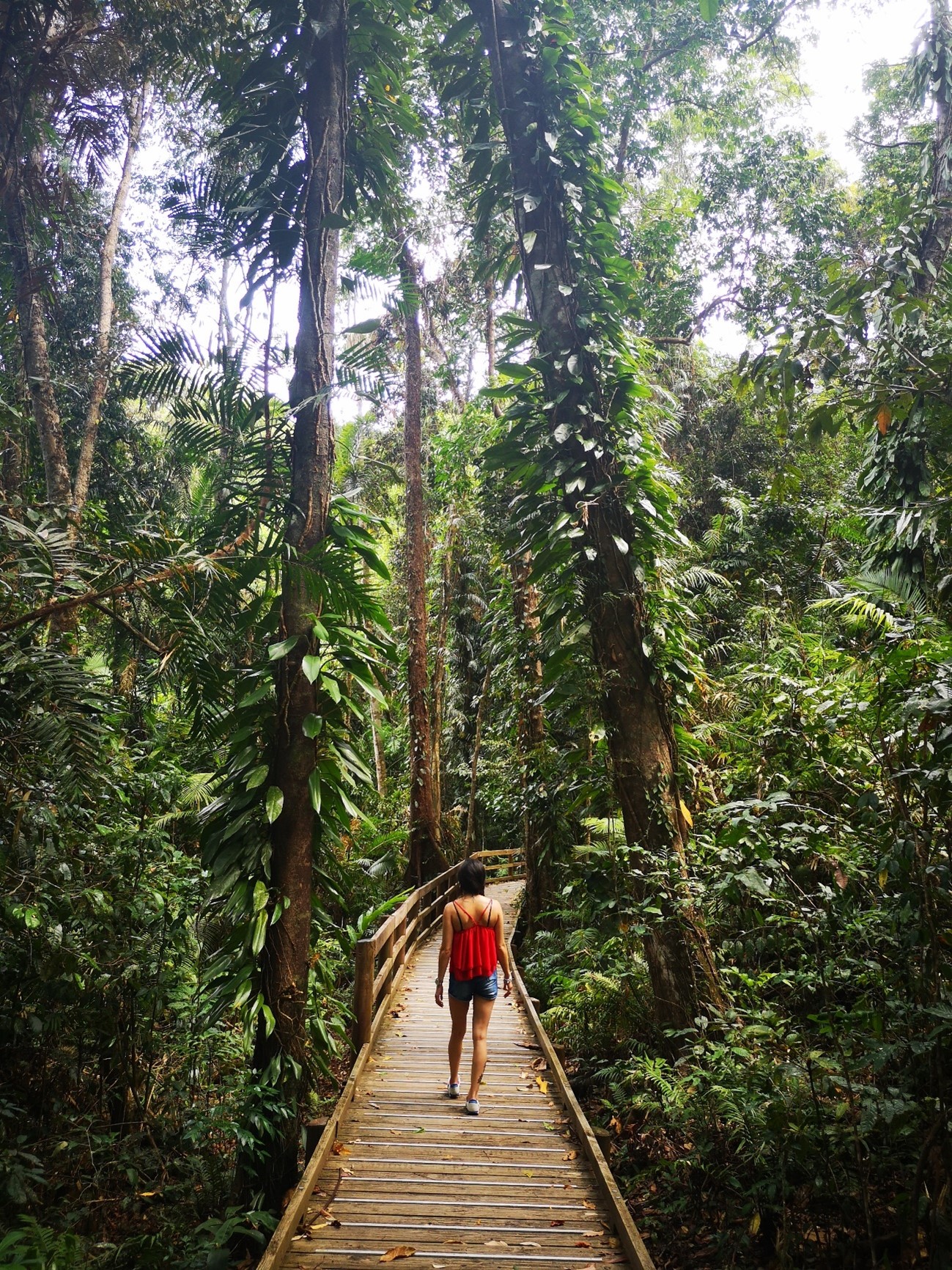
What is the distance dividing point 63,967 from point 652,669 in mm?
4116

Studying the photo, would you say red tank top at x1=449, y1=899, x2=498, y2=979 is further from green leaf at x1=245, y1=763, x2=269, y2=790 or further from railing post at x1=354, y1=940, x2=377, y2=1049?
green leaf at x1=245, y1=763, x2=269, y2=790

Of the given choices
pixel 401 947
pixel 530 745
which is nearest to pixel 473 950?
pixel 401 947

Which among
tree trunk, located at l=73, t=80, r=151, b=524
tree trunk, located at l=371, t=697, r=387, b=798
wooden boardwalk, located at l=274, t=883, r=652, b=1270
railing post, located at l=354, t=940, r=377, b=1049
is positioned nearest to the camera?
wooden boardwalk, located at l=274, t=883, r=652, b=1270

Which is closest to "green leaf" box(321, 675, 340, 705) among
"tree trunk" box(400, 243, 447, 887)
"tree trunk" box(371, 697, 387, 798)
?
"tree trunk" box(400, 243, 447, 887)

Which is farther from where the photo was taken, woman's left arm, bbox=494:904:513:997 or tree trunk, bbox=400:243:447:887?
tree trunk, bbox=400:243:447:887

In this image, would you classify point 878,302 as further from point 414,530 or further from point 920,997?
point 414,530

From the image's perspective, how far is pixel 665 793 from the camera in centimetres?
466

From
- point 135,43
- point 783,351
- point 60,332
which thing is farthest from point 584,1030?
point 60,332

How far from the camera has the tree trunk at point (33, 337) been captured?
6.26 meters

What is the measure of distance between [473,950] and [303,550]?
2664mm

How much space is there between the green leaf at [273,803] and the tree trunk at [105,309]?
233 inches

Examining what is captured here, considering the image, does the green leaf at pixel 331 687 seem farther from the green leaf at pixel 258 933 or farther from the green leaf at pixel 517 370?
the green leaf at pixel 517 370

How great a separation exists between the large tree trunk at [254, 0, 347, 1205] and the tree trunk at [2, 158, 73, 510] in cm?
290

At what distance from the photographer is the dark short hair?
480cm
